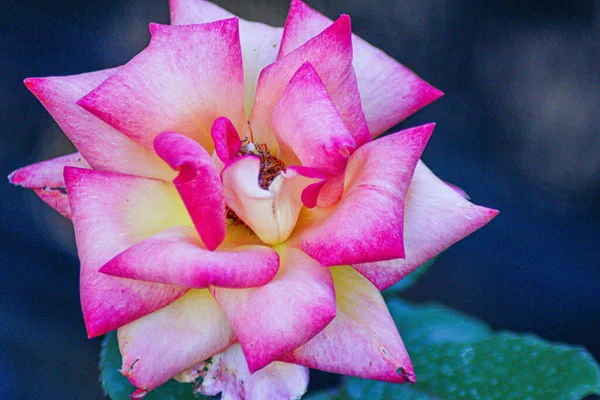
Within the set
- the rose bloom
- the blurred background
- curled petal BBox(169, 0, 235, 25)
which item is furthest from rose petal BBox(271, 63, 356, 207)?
the blurred background

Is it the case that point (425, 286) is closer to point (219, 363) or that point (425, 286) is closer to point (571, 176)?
point (571, 176)

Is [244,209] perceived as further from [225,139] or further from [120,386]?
[120,386]

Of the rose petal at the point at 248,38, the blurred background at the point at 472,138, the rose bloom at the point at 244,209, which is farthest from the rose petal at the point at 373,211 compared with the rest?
the blurred background at the point at 472,138

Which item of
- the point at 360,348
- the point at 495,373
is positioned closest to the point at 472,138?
the point at 495,373

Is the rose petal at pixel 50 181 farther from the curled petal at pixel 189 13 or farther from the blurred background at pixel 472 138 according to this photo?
the blurred background at pixel 472 138

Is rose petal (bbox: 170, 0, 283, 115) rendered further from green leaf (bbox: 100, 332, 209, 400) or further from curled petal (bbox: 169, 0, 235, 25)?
green leaf (bbox: 100, 332, 209, 400)

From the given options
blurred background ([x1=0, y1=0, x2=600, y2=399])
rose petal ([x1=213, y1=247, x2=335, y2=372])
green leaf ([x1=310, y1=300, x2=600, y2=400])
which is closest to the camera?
rose petal ([x1=213, y1=247, x2=335, y2=372])

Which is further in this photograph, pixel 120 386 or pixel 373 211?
pixel 120 386
